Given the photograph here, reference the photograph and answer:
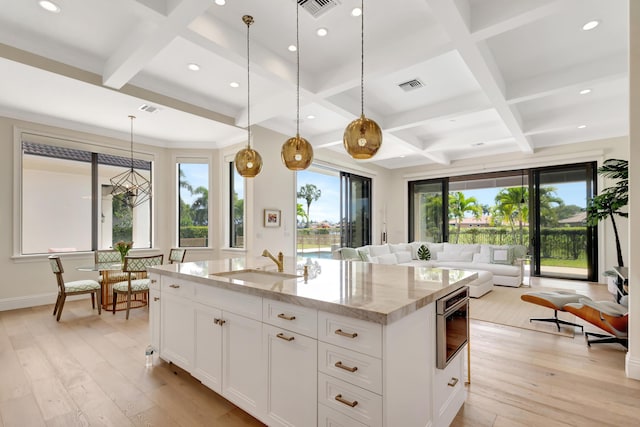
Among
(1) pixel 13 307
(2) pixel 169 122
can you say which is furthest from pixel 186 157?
(1) pixel 13 307

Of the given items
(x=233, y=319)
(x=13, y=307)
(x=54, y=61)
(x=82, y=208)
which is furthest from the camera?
(x=82, y=208)

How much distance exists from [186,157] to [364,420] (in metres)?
6.10

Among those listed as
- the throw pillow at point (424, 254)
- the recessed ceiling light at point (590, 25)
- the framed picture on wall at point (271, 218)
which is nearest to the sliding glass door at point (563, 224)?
the throw pillow at point (424, 254)

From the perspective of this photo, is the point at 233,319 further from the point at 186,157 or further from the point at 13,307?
the point at 186,157

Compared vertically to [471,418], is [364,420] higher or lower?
higher

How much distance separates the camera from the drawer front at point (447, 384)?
180cm

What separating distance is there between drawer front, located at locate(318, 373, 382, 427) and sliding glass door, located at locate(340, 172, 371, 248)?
21.7 feet

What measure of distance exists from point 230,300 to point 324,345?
2.59 ft

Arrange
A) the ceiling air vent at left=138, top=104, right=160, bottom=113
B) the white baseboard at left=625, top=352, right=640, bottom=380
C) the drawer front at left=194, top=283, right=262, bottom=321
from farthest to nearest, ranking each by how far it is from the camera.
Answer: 1. the ceiling air vent at left=138, top=104, right=160, bottom=113
2. the white baseboard at left=625, top=352, right=640, bottom=380
3. the drawer front at left=194, top=283, right=262, bottom=321

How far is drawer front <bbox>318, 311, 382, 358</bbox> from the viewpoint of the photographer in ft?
4.54

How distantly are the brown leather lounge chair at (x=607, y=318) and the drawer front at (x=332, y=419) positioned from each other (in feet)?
9.85

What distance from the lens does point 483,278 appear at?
5.54 metres

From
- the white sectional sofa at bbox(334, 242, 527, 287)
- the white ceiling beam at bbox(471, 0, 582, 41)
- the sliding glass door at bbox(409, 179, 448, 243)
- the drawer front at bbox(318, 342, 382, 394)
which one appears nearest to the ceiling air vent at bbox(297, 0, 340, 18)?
the white ceiling beam at bbox(471, 0, 582, 41)

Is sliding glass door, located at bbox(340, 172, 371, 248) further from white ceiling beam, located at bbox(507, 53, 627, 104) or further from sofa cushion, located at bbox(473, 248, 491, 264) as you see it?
white ceiling beam, located at bbox(507, 53, 627, 104)
